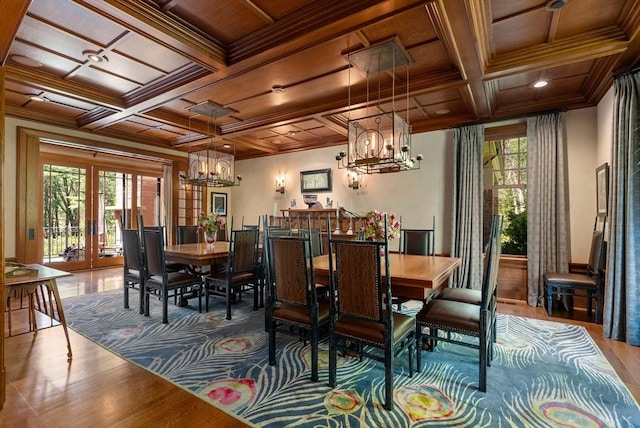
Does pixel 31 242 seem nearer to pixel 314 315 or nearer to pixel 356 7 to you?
pixel 314 315

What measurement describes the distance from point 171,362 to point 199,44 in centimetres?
289

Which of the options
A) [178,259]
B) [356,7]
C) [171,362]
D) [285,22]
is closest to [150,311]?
[178,259]

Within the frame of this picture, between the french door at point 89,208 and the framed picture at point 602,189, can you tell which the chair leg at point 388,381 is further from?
the french door at point 89,208

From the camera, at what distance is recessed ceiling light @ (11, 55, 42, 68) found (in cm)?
328

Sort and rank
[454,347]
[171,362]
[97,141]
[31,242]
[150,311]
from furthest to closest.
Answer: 1. [97,141]
2. [31,242]
3. [150,311]
4. [454,347]
5. [171,362]

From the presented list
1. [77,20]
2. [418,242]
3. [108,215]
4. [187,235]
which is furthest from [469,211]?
[108,215]

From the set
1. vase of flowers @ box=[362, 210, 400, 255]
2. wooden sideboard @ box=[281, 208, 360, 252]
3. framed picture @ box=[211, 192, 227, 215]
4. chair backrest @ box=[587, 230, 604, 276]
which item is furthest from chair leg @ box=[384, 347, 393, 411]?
framed picture @ box=[211, 192, 227, 215]

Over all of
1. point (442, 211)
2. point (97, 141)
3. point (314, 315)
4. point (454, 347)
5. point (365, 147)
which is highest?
point (97, 141)

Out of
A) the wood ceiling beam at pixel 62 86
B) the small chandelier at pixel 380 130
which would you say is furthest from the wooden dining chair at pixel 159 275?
the small chandelier at pixel 380 130

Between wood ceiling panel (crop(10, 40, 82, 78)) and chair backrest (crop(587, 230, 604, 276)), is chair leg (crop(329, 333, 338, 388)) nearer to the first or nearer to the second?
chair backrest (crop(587, 230, 604, 276))

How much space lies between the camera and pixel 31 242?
5.01 metres

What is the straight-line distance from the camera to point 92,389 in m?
2.11

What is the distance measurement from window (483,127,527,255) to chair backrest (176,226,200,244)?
5.07 meters

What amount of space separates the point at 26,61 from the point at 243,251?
323 cm
